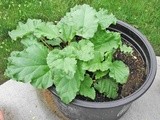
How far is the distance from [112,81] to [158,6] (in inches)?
53.3

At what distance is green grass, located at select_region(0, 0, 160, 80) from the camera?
10.2 feet

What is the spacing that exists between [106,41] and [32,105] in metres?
0.78

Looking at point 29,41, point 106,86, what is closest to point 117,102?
point 106,86

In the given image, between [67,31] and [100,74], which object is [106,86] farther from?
[67,31]

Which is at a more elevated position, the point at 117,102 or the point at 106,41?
the point at 106,41

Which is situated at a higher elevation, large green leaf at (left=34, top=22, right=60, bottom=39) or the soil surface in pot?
large green leaf at (left=34, top=22, right=60, bottom=39)

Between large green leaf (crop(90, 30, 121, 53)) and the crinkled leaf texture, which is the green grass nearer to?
large green leaf (crop(90, 30, 121, 53))

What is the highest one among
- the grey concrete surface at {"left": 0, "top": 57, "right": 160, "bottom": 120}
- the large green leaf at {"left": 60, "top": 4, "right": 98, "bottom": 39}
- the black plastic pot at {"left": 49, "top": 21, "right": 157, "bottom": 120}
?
the large green leaf at {"left": 60, "top": 4, "right": 98, "bottom": 39}

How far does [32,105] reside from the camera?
2.61 meters

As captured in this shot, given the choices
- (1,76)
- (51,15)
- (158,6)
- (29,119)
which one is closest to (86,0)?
(51,15)

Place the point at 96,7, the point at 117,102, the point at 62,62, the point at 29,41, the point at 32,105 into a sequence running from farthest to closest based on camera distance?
the point at 96,7
the point at 32,105
the point at 29,41
the point at 117,102
the point at 62,62

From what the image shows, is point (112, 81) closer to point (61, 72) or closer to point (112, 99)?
point (112, 99)

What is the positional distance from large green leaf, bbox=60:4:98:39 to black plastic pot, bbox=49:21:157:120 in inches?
12.1

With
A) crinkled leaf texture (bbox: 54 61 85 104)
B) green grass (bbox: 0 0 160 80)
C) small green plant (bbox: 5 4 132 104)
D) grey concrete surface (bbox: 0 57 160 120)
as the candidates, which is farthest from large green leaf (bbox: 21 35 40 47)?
green grass (bbox: 0 0 160 80)
